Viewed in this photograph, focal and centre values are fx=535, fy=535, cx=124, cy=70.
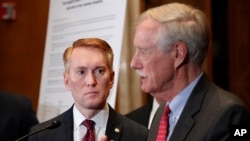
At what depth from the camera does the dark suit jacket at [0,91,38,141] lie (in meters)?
3.12

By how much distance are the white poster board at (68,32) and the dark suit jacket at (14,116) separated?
48 centimetres

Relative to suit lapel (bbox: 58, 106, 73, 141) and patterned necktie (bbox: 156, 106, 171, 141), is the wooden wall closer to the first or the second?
suit lapel (bbox: 58, 106, 73, 141)

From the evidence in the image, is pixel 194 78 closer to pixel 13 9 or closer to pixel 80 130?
pixel 80 130

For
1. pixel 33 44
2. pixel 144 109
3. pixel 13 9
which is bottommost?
pixel 144 109

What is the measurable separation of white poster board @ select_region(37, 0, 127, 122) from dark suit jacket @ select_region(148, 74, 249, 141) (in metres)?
1.12

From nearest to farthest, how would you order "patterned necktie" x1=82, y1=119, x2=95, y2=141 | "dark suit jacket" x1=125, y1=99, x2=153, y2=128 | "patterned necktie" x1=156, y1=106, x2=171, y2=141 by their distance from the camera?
"patterned necktie" x1=156, y1=106, x2=171, y2=141 < "patterned necktie" x1=82, y1=119, x2=95, y2=141 < "dark suit jacket" x1=125, y1=99, x2=153, y2=128

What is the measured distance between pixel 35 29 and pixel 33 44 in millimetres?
146

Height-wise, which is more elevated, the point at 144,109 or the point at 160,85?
the point at 160,85

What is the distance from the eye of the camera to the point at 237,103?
205 centimetres

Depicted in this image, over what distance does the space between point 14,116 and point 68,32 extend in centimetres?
90

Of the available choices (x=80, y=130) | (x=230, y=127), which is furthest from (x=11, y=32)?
(x=230, y=127)

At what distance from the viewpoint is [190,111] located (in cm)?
218

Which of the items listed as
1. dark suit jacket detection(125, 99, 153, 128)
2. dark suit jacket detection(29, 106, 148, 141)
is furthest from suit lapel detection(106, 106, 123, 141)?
dark suit jacket detection(125, 99, 153, 128)

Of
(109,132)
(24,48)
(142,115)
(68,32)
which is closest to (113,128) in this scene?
(109,132)
